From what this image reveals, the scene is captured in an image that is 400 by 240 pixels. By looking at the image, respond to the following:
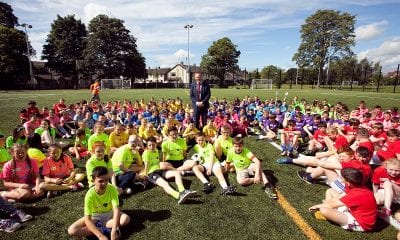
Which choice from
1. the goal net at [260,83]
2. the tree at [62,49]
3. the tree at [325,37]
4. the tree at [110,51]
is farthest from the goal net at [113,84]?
the tree at [325,37]

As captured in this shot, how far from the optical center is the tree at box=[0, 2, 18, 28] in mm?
61838

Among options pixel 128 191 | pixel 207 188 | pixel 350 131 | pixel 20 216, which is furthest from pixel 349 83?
pixel 20 216

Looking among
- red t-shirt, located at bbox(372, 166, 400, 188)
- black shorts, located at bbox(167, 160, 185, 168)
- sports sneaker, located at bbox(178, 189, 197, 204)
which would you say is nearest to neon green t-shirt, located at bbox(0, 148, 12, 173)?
black shorts, located at bbox(167, 160, 185, 168)

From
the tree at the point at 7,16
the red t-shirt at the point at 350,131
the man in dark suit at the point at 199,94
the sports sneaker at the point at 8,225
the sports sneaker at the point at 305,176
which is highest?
the tree at the point at 7,16

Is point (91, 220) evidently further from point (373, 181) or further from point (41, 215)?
point (373, 181)

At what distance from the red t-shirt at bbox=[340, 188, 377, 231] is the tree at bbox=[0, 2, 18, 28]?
7968 centimetres

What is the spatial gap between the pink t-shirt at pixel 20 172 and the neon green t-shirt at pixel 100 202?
238cm

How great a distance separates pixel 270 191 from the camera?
573 centimetres

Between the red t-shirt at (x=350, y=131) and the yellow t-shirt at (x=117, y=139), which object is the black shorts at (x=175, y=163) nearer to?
the yellow t-shirt at (x=117, y=139)

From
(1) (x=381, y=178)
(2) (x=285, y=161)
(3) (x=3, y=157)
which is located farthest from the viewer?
(2) (x=285, y=161)

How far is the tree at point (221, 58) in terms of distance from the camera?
76.9 meters

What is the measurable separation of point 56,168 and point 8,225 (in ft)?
5.82

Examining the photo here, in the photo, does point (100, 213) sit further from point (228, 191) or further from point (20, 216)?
point (228, 191)

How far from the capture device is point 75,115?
512 inches
